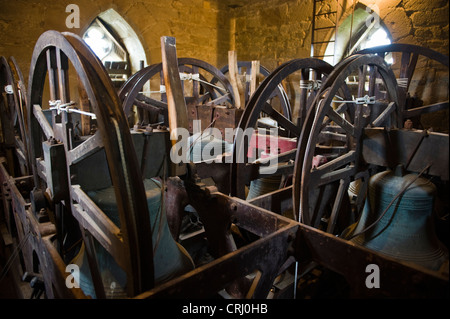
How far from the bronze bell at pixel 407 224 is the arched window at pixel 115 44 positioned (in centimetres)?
641

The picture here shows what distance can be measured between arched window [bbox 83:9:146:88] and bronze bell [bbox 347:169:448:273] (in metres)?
6.41

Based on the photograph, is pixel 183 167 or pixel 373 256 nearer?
Answer: pixel 373 256

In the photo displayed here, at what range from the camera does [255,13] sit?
8.84 m

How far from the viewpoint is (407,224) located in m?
2.42

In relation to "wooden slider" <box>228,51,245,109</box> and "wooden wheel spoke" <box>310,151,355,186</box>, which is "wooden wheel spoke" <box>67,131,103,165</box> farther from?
"wooden slider" <box>228,51,245,109</box>

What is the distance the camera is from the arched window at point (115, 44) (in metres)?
7.35

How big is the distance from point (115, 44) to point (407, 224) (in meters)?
7.61

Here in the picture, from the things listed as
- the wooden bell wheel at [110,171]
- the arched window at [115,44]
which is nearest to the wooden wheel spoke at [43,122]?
the wooden bell wheel at [110,171]

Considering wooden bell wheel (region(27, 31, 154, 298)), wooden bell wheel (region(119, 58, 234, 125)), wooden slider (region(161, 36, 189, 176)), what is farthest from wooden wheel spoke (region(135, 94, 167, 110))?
wooden slider (region(161, 36, 189, 176))

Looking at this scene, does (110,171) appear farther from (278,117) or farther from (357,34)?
(357,34)

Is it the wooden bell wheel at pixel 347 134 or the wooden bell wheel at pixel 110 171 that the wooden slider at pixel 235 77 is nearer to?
the wooden bell wheel at pixel 347 134

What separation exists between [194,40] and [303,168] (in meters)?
7.36
